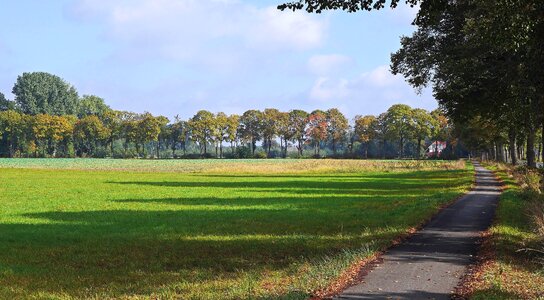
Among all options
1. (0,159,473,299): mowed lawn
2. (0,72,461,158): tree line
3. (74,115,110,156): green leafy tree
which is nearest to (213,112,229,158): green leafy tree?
(0,72,461,158): tree line

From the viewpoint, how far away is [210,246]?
60.8 ft

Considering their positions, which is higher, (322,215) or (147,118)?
(147,118)

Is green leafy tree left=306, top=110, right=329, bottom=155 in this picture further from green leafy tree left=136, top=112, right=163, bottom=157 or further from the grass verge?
the grass verge

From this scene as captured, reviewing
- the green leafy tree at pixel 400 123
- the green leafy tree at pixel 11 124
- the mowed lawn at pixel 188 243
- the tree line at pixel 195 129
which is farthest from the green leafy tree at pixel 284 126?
the mowed lawn at pixel 188 243

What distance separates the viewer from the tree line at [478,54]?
1365 centimetres

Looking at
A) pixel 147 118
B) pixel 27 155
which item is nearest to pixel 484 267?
pixel 147 118

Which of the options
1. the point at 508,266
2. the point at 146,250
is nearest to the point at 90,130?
the point at 146,250

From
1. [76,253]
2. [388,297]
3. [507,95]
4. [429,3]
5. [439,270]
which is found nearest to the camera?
[388,297]

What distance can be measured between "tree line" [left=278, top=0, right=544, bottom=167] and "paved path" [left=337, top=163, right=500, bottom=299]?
5916 millimetres

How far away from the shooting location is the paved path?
34.9 feet

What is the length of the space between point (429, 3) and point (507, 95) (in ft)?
48.2

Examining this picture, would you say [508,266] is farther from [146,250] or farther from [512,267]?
[146,250]

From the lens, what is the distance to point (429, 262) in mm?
13750

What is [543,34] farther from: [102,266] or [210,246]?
[102,266]
